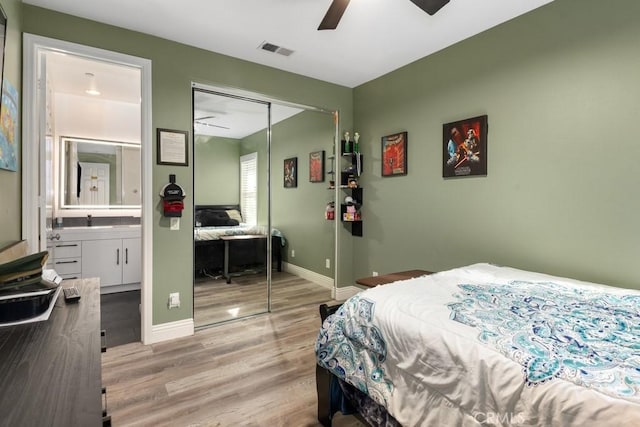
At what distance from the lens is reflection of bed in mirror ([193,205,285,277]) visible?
3193 millimetres

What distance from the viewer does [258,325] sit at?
3217 mm

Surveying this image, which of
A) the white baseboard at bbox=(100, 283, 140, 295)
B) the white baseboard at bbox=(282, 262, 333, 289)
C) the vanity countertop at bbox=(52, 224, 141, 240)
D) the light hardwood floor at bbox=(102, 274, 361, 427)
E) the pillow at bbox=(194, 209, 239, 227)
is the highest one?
the pillow at bbox=(194, 209, 239, 227)

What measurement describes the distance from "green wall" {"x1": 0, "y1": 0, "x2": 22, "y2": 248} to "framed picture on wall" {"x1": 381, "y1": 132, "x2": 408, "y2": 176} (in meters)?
3.09

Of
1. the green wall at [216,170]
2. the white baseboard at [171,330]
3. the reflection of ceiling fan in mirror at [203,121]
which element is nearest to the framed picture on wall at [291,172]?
the green wall at [216,170]

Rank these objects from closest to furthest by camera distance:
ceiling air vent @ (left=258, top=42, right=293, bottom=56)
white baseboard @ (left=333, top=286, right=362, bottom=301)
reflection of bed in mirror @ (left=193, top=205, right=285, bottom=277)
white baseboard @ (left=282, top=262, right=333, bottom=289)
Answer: ceiling air vent @ (left=258, top=42, right=293, bottom=56) → reflection of bed in mirror @ (left=193, top=205, right=285, bottom=277) → white baseboard @ (left=333, top=286, right=362, bottom=301) → white baseboard @ (left=282, top=262, right=333, bottom=289)

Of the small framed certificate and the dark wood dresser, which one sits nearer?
the dark wood dresser

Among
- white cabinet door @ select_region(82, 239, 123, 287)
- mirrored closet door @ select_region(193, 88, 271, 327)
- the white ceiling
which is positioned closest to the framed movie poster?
the white ceiling

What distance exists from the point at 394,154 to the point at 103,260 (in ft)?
12.8

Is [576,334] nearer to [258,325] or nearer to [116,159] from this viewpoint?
[258,325]

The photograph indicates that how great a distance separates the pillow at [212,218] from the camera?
317 centimetres

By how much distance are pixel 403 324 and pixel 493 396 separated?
415 millimetres

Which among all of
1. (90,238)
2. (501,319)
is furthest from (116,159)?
(501,319)

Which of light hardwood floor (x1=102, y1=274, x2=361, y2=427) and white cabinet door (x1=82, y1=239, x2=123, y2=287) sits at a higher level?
white cabinet door (x1=82, y1=239, x2=123, y2=287)

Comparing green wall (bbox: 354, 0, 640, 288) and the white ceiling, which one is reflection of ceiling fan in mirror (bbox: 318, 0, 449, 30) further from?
green wall (bbox: 354, 0, 640, 288)
